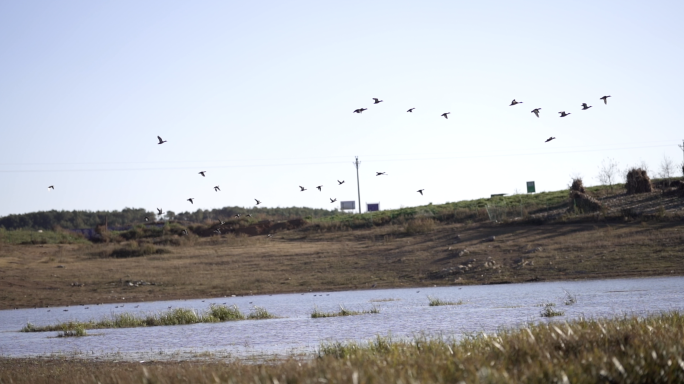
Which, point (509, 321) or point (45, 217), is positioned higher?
point (45, 217)

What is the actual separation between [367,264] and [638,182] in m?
21.5

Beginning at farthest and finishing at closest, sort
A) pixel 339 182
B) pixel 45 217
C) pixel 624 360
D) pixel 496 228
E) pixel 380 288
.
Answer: pixel 45 217 → pixel 496 228 → pixel 339 182 → pixel 380 288 → pixel 624 360

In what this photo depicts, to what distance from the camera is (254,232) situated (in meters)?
60.9

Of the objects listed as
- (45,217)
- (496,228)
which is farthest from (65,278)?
(45,217)

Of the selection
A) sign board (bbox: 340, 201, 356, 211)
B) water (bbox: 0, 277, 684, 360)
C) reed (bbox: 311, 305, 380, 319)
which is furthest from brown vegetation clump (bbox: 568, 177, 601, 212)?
sign board (bbox: 340, 201, 356, 211)

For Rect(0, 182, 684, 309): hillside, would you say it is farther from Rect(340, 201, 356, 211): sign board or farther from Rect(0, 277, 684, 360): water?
Rect(340, 201, 356, 211): sign board

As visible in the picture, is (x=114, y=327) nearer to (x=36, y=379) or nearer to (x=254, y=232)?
(x=36, y=379)

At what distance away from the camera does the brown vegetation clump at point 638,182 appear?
5238 cm

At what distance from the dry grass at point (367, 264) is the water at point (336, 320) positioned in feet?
9.74

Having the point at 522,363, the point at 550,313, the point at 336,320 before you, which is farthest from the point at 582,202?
the point at 522,363

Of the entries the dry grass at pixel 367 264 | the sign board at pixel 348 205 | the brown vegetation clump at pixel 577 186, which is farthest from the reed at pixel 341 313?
the sign board at pixel 348 205

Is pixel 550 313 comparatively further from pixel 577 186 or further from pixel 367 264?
pixel 577 186

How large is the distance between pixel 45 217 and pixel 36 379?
112 m

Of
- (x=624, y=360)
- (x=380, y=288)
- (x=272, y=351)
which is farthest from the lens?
(x=380, y=288)
